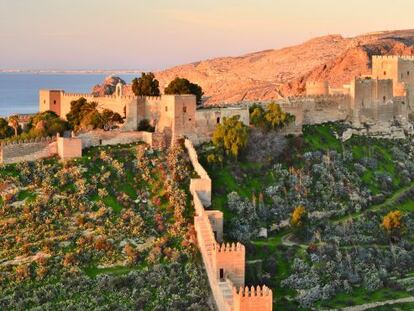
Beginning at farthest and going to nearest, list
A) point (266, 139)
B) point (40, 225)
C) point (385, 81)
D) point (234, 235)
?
point (385, 81) < point (266, 139) < point (234, 235) < point (40, 225)

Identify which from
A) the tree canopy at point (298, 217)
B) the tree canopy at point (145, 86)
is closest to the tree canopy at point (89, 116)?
the tree canopy at point (145, 86)

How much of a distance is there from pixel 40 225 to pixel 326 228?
15.5 m

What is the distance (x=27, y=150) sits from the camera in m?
43.8

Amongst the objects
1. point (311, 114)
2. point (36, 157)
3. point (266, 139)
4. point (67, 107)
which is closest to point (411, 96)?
point (311, 114)

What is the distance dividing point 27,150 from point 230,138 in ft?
36.9

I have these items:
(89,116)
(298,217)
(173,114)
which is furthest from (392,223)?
(89,116)

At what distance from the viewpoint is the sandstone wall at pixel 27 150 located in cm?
4316

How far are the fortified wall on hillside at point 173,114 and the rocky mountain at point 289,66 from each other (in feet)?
108

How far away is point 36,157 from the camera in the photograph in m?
44.1

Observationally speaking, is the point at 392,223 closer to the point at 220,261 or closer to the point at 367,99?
the point at 220,261

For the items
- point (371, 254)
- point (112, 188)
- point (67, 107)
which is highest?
point (67, 107)

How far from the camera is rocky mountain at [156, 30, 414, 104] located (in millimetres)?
89812

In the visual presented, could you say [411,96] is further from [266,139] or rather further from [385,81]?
[266,139]

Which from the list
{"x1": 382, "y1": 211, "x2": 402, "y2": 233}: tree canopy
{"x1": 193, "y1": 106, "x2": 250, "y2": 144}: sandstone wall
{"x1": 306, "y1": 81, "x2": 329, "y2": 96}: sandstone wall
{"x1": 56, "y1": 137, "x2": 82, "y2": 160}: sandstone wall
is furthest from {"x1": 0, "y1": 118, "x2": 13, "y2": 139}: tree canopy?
{"x1": 382, "y1": 211, "x2": 402, "y2": 233}: tree canopy
